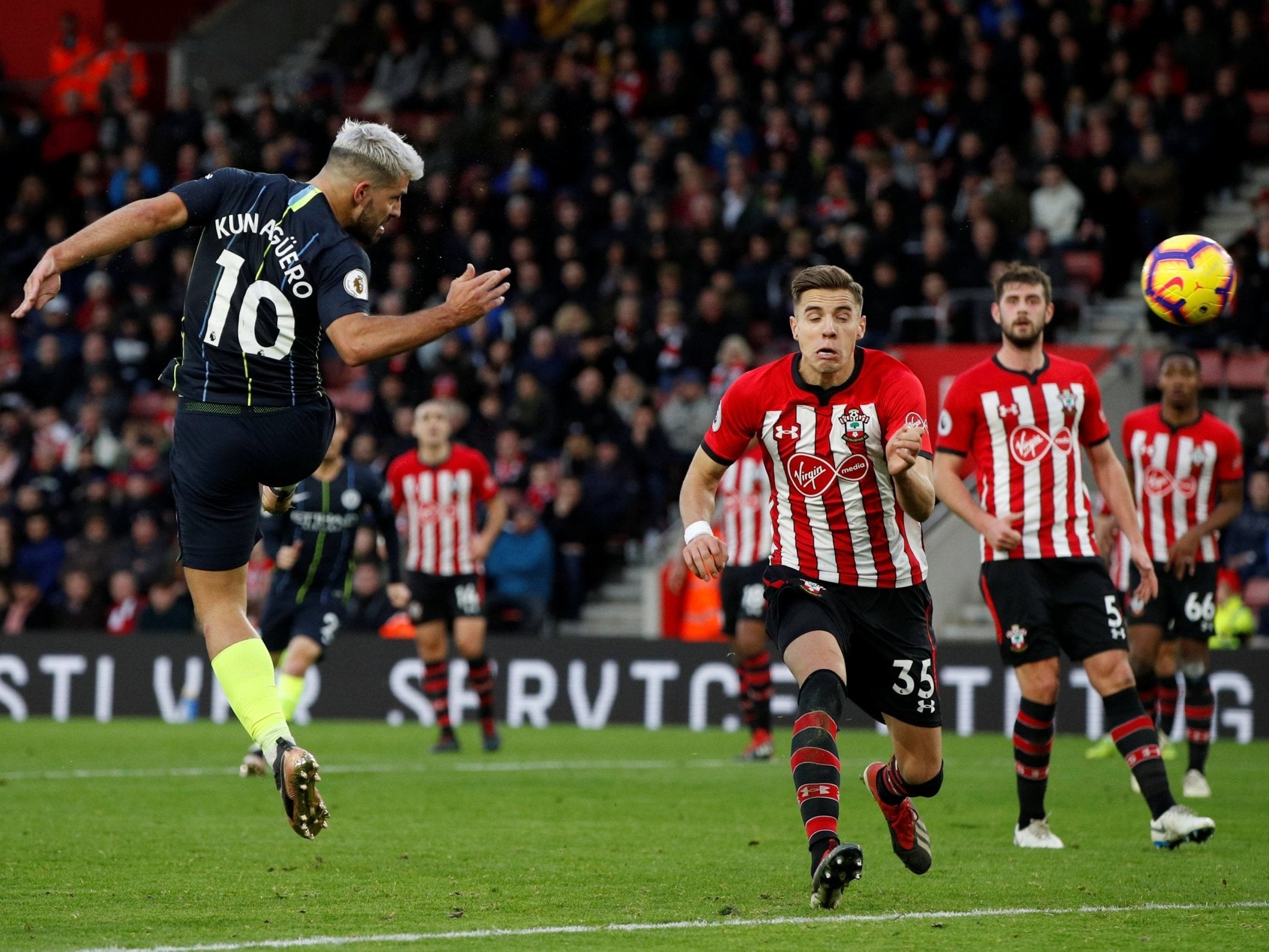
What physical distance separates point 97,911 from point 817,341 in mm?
3054

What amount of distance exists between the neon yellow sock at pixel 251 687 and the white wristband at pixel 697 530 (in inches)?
58.6

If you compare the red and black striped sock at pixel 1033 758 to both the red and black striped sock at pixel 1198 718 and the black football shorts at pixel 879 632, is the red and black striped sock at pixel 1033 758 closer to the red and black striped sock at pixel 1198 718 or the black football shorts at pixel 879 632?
the black football shorts at pixel 879 632

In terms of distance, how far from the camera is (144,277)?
22438 mm

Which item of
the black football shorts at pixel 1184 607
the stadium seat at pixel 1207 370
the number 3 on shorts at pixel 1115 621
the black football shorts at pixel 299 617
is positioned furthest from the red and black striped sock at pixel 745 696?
the stadium seat at pixel 1207 370

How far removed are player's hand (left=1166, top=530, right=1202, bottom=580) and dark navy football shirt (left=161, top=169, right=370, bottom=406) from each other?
20.1 feet

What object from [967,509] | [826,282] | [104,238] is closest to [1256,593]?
[967,509]

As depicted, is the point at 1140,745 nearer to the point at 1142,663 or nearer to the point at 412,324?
the point at 1142,663

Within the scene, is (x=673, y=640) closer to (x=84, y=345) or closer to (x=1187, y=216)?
(x=1187, y=216)

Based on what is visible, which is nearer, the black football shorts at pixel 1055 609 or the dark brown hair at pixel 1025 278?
the black football shorts at pixel 1055 609

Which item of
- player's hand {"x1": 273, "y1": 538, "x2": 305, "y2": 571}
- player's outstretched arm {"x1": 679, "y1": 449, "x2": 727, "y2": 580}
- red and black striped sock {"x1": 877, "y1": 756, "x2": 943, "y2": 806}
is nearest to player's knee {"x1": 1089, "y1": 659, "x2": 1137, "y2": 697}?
red and black striped sock {"x1": 877, "y1": 756, "x2": 943, "y2": 806}

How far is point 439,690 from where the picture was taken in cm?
1332

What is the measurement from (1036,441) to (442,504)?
627 cm

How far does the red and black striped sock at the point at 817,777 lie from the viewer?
5809mm

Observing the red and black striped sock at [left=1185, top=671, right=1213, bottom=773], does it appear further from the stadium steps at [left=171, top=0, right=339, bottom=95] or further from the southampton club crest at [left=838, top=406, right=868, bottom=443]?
the stadium steps at [left=171, top=0, right=339, bottom=95]
